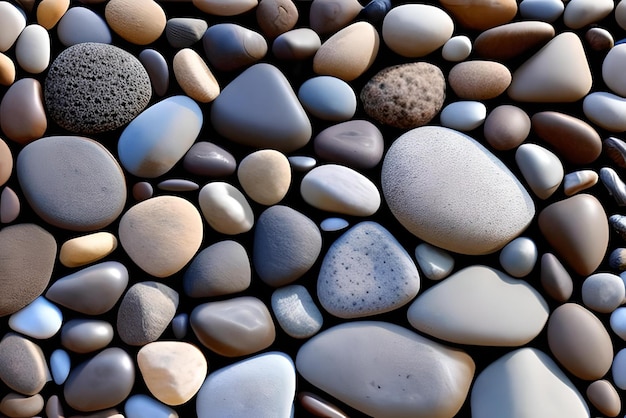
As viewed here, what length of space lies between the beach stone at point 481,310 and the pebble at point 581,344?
0.02m

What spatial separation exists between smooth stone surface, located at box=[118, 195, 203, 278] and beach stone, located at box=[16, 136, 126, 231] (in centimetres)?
3

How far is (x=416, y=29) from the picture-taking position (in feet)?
2.21

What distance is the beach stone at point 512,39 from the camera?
2.17ft

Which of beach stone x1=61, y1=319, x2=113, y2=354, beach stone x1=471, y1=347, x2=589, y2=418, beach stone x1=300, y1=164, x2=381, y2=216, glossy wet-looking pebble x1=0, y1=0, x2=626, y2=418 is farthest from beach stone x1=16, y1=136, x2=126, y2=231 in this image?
beach stone x1=471, y1=347, x2=589, y2=418

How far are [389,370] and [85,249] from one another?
37 centimetres

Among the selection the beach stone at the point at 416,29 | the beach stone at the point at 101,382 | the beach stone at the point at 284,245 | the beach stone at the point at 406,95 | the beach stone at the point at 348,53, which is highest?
the beach stone at the point at 416,29

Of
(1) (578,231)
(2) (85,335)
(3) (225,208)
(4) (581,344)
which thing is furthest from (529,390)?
(2) (85,335)

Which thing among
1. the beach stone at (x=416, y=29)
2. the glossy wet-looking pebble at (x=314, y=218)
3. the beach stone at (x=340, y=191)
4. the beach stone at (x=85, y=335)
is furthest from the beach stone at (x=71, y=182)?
the beach stone at (x=416, y=29)

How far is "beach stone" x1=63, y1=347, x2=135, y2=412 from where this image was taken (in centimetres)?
65

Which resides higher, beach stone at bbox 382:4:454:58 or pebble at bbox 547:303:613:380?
beach stone at bbox 382:4:454:58

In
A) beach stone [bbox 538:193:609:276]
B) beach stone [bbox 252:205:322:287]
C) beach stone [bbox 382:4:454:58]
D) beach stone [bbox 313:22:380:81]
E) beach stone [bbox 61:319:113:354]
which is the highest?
beach stone [bbox 382:4:454:58]

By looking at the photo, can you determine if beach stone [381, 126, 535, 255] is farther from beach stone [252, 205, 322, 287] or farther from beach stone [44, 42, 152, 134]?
beach stone [44, 42, 152, 134]

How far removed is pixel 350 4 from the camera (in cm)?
70

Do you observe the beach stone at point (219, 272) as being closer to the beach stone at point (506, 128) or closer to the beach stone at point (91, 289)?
the beach stone at point (91, 289)
